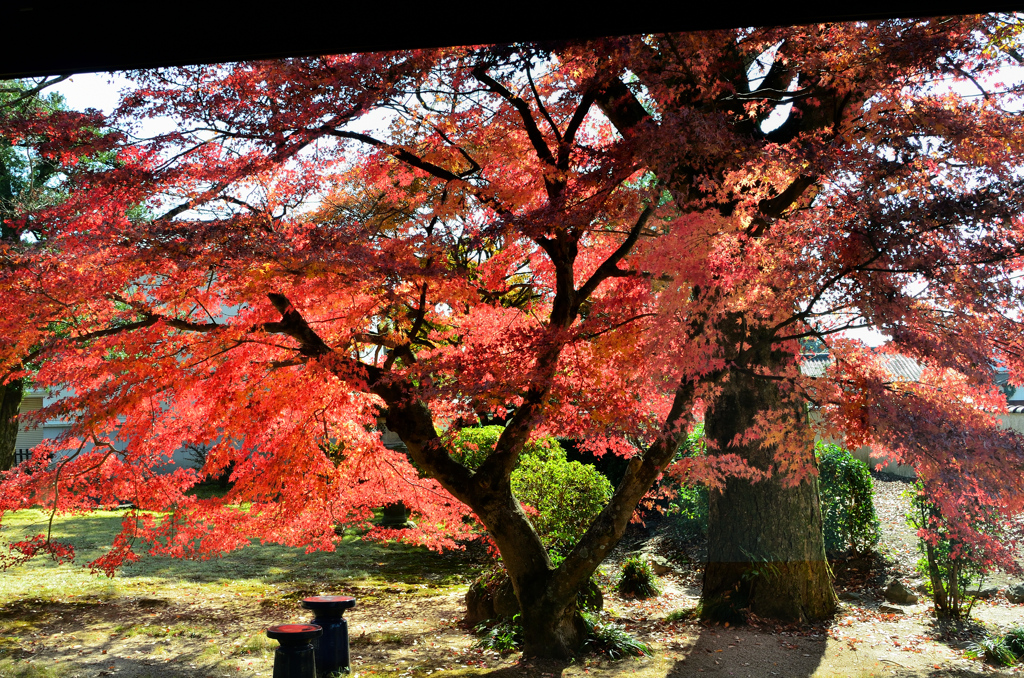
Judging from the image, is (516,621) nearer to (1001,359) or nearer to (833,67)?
(1001,359)

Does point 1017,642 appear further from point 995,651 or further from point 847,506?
point 847,506

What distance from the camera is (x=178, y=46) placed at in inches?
61.1

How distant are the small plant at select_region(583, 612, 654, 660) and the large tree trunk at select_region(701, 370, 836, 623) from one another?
1.03m

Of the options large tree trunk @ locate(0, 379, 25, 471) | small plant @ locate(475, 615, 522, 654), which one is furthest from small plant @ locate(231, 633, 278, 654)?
large tree trunk @ locate(0, 379, 25, 471)

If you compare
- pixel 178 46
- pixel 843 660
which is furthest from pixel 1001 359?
pixel 178 46

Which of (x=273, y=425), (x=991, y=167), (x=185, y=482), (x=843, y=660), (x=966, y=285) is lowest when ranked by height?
(x=843, y=660)

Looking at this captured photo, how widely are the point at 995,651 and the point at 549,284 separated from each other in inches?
174

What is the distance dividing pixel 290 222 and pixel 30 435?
2090 cm

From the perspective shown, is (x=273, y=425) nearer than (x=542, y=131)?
No

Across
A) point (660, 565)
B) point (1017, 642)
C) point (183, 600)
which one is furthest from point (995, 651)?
point (183, 600)

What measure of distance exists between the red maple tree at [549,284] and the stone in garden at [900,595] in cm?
103

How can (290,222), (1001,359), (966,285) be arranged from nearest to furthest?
(966,285)
(1001,359)
(290,222)

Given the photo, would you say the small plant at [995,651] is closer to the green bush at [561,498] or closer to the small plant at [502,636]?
the green bush at [561,498]

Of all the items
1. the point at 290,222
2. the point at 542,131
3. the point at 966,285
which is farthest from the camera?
the point at 542,131
